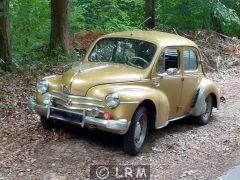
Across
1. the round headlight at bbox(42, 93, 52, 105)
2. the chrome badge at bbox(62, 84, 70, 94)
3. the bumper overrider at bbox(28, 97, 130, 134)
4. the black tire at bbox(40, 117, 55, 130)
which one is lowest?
the black tire at bbox(40, 117, 55, 130)

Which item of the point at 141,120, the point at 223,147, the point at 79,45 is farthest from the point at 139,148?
the point at 79,45

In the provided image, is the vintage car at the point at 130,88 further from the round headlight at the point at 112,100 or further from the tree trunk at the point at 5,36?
the tree trunk at the point at 5,36

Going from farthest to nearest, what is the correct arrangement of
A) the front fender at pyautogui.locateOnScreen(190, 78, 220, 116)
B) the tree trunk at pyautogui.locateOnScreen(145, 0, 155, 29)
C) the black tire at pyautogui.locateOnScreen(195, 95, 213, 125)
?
the tree trunk at pyautogui.locateOnScreen(145, 0, 155, 29) → the black tire at pyautogui.locateOnScreen(195, 95, 213, 125) → the front fender at pyautogui.locateOnScreen(190, 78, 220, 116)

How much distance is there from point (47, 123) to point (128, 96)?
5.66ft

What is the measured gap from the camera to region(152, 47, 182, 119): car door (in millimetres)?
8164

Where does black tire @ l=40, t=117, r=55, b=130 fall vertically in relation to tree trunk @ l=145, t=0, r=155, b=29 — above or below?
below

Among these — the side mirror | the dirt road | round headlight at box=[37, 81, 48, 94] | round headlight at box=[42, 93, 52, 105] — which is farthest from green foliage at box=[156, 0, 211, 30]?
round headlight at box=[42, 93, 52, 105]

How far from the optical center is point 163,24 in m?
20.2

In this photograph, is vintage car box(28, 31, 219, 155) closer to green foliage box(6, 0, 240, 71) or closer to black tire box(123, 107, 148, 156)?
black tire box(123, 107, 148, 156)

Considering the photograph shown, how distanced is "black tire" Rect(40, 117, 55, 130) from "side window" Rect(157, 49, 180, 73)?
2.08 metres

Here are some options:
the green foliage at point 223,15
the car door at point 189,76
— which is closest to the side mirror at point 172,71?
the car door at point 189,76

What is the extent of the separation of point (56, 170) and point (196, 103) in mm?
3826

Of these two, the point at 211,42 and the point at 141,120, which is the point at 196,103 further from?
the point at 211,42

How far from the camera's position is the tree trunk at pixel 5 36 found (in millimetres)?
11183
